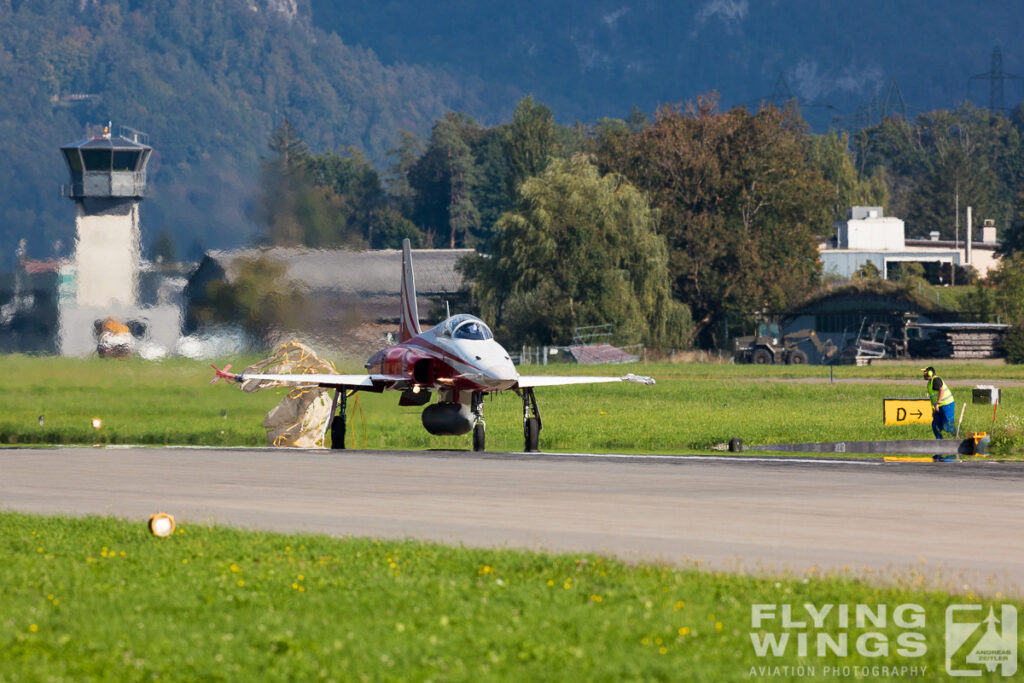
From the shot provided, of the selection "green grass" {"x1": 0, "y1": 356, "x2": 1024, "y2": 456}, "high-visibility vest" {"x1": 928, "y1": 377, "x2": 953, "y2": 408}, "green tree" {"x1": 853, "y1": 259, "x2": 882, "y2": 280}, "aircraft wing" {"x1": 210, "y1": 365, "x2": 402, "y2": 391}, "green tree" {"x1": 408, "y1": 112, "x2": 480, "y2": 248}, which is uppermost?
"green tree" {"x1": 408, "y1": 112, "x2": 480, "y2": 248}

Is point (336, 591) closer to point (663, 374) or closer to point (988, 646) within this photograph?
point (988, 646)

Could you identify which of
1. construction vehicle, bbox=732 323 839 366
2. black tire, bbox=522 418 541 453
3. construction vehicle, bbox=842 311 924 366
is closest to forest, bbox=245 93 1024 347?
construction vehicle, bbox=732 323 839 366

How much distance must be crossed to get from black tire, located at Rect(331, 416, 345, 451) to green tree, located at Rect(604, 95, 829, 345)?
264 feet

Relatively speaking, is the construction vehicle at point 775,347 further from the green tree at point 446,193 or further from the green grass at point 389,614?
the green grass at point 389,614

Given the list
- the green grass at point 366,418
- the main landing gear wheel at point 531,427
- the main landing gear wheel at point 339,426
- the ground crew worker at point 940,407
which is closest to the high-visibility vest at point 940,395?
the ground crew worker at point 940,407

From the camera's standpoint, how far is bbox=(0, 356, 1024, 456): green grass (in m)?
41.5

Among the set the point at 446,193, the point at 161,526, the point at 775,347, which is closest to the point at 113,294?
the point at 161,526

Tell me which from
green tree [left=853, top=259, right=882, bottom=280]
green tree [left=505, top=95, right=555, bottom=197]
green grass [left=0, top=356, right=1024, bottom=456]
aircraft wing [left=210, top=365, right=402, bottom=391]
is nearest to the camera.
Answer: aircraft wing [left=210, top=365, right=402, bottom=391]

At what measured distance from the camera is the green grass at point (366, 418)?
136ft

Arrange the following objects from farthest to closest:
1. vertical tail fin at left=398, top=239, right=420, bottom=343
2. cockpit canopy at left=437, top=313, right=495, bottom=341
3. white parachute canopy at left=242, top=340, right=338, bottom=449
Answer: white parachute canopy at left=242, top=340, right=338, bottom=449 → vertical tail fin at left=398, top=239, right=420, bottom=343 → cockpit canopy at left=437, top=313, right=495, bottom=341

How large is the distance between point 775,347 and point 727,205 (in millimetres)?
17757

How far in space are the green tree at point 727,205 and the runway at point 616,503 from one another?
282ft

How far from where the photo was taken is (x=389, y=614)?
12.9 meters

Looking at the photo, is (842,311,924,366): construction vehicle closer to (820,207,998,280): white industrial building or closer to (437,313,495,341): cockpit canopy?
(820,207,998,280): white industrial building
